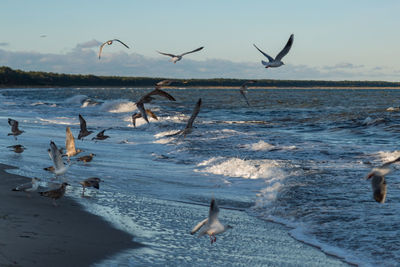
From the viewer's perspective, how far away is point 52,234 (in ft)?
18.8

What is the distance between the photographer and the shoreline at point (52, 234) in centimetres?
492

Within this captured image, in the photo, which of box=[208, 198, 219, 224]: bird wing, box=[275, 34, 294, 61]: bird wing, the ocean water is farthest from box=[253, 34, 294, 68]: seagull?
box=[208, 198, 219, 224]: bird wing

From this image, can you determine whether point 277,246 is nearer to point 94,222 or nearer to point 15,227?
point 94,222

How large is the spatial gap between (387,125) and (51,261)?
67.7ft

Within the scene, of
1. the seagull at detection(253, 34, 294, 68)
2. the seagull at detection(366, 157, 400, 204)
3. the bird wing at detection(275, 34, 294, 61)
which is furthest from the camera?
the bird wing at detection(275, 34, 294, 61)

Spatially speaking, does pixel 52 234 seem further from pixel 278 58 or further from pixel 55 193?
pixel 278 58

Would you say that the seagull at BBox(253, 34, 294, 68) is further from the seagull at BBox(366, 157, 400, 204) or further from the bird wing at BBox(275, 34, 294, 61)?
the seagull at BBox(366, 157, 400, 204)

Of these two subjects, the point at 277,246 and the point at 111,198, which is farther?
the point at 111,198

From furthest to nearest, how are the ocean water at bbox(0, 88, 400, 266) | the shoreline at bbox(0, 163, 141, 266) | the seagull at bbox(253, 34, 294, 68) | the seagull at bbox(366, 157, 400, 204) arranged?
the seagull at bbox(253, 34, 294, 68), the ocean water at bbox(0, 88, 400, 266), the shoreline at bbox(0, 163, 141, 266), the seagull at bbox(366, 157, 400, 204)

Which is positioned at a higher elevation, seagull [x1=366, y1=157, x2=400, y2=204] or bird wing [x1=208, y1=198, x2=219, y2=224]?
seagull [x1=366, y1=157, x2=400, y2=204]

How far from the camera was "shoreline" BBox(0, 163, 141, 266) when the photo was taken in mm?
4922

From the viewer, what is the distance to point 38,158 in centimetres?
1186

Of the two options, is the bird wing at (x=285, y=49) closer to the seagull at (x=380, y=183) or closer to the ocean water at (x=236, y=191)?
the ocean water at (x=236, y=191)

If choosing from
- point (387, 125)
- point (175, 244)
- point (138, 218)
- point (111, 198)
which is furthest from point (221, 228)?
point (387, 125)
